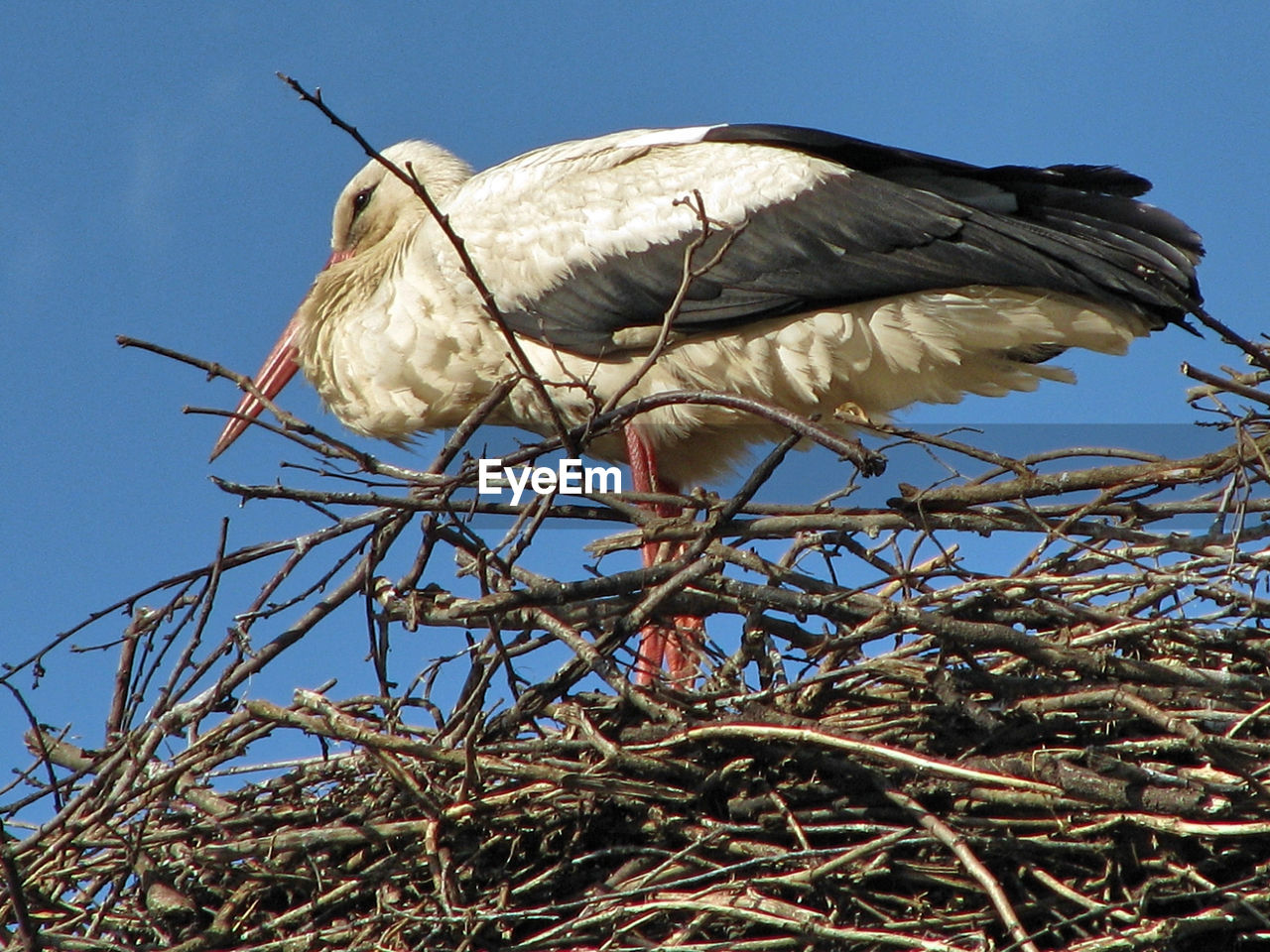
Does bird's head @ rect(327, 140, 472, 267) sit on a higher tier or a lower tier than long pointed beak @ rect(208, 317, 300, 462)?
higher

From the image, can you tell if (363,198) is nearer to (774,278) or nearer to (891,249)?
(774,278)

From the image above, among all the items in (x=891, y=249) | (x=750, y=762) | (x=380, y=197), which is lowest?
(x=750, y=762)

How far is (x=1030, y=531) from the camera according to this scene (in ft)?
9.87

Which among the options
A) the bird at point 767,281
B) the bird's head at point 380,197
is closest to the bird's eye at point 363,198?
the bird's head at point 380,197

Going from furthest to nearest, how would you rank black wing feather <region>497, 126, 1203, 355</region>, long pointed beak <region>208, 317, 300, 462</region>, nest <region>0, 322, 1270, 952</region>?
long pointed beak <region>208, 317, 300, 462</region> → black wing feather <region>497, 126, 1203, 355</region> → nest <region>0, 322, 1270, 952</region>

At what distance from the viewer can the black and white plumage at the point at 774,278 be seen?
381 cm

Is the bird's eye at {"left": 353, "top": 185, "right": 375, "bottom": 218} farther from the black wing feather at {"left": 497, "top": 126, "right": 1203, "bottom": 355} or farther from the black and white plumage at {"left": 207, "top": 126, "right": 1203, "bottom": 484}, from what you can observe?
the black wing feather at {"left": 497, "top": 126, "right": 1203, "bottom": 355}

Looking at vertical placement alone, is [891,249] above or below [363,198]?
below

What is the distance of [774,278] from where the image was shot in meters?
3.91

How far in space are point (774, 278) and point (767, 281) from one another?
2 centimetres

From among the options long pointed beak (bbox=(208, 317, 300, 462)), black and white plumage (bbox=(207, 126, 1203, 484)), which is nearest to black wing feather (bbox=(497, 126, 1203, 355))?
black and white plumage (bbox=(207, 126, 1203, 484))

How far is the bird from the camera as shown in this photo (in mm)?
3809

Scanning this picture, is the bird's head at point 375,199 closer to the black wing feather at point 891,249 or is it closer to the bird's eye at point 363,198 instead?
the bird's eye at point 363,198

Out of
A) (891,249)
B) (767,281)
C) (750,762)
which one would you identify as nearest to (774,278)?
(767,281)
